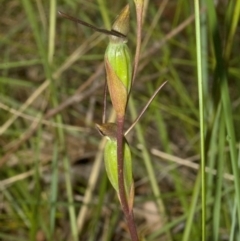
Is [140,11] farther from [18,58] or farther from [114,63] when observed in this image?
[18,58]

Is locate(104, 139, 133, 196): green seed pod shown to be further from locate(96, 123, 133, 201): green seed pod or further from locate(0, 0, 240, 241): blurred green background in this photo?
locate(0, 0, 240, 241): blurred green background

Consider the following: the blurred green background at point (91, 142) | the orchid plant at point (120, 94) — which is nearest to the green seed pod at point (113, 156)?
the orchid plant at point (120, 94)

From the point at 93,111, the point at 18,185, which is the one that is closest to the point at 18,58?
the point at 93,111

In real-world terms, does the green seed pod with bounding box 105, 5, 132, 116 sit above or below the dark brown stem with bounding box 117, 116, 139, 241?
above

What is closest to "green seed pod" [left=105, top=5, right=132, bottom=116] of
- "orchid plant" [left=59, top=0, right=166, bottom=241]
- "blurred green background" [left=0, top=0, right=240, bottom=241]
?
"orchid plant" [left=59, top=0, right=166, bottom=241]

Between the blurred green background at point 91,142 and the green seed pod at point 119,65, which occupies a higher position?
the green seed pod at point 119,65

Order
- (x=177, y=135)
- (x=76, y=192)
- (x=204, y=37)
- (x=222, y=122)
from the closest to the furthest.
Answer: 1. (x=222, y=122)
2. (x=204, y=37)
3. (x=76, y=192)
4. (x=177, y=135)

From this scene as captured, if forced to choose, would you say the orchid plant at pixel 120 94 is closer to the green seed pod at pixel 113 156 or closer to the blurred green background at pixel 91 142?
the green seed pod at pixel 113 156
